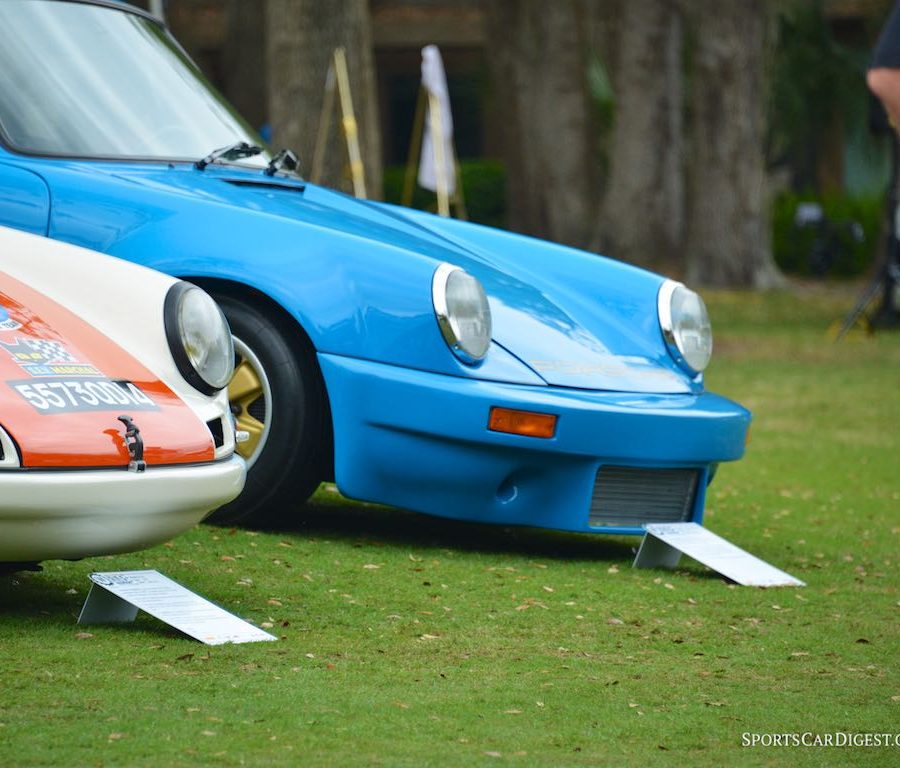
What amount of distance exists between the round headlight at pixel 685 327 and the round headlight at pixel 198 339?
1915 millimetres

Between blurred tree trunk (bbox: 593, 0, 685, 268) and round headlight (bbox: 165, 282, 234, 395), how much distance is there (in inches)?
665

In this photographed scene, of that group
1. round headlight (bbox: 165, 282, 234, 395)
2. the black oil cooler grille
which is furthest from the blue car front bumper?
round headlight (bbox: 165, 282, 234, 395)

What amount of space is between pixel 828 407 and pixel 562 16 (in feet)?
41.4

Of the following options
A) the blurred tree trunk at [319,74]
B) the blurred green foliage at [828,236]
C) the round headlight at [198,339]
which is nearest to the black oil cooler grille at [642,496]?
the round headlight at [198,339]

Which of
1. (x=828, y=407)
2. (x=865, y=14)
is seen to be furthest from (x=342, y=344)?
(x=865, y=14)

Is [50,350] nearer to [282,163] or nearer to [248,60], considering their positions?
[282,163]

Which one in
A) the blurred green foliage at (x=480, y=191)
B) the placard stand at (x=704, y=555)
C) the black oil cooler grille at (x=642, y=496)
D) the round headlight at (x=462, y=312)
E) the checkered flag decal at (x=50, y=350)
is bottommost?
the blurred green foliage at (x=480, y=191)

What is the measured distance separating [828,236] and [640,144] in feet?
17.3

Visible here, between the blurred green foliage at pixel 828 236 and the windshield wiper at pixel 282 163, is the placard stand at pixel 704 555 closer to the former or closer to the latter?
the windshield wiper at pixel 282 163

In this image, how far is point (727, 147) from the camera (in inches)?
738

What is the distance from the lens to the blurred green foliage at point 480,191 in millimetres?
29484

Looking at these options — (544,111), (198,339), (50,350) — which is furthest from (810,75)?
(50,350)

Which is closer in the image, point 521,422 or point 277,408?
point 521,422

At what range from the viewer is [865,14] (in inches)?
1113
